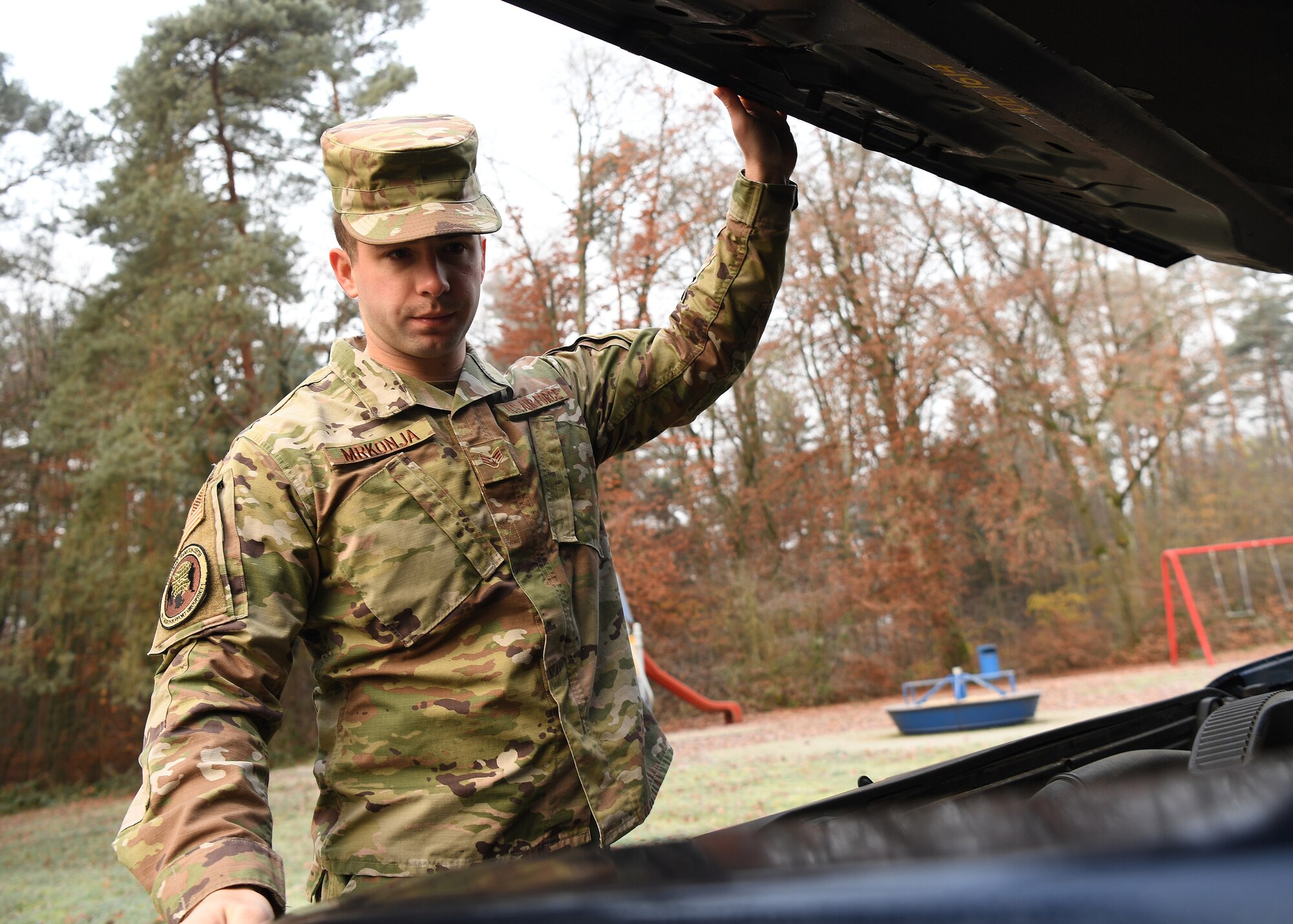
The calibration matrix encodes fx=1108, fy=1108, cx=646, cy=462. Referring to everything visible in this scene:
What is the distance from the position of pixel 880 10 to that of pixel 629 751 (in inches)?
46.0

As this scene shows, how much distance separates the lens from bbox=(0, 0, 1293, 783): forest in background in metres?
16.2

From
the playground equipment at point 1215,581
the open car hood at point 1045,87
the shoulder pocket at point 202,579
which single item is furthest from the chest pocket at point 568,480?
the playground equipment at point 1215,581

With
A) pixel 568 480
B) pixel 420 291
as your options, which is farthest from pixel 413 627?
pixel 420 291

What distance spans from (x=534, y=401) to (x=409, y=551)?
40 centimetres

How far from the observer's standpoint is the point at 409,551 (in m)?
1.72

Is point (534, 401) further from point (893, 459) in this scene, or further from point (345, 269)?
point (893, 459)

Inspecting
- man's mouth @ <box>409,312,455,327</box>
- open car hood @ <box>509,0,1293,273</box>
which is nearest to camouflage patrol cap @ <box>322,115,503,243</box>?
man's mouth @ <box>409,312,455,327</box>

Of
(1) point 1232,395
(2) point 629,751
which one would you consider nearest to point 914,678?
(1) point 1232,395

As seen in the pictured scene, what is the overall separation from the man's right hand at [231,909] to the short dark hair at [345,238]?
3.40ft

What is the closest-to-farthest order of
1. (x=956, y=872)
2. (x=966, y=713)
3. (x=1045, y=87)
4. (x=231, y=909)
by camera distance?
(x=956, y=872) → (x=231, y=909) → (x=1045, y=87) → (x=966, y=713)

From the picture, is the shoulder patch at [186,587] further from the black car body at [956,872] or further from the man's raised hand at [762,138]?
the man's raised hand at [762,138]

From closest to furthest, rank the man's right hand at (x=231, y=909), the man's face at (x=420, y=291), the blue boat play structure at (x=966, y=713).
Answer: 1. the man's right hand at (x=231, y=909)
2. the man's face at (x=420, y=291)
3. the blue boat play structure at (x=966, y=713)

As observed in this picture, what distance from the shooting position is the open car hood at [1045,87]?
4.60 feet

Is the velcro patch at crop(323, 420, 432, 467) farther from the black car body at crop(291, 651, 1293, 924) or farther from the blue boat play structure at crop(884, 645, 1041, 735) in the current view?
the blue boat play structure at crop(884, 645, 1041, 735)
